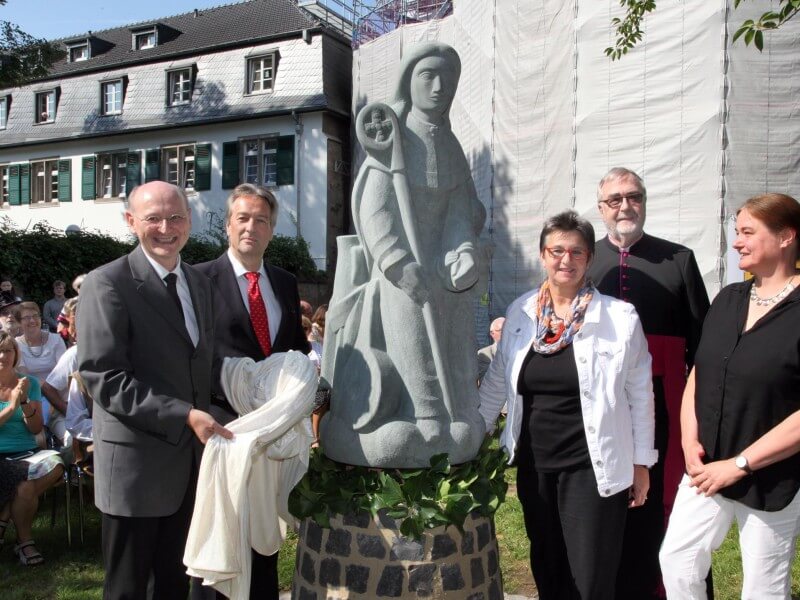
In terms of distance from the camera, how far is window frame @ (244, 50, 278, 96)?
71.8 feet

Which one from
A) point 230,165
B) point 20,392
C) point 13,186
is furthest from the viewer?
point 13,186

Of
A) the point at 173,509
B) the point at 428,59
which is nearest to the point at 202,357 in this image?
the point at 173,509

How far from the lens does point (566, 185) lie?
41.7 feet

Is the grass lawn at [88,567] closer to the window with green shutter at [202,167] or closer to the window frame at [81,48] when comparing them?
the window with green shutter at [202,167]

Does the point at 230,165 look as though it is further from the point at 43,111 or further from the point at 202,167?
the point at 43,111

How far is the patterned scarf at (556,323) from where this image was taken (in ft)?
9.37

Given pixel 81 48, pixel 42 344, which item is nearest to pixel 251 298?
pixel 42 344

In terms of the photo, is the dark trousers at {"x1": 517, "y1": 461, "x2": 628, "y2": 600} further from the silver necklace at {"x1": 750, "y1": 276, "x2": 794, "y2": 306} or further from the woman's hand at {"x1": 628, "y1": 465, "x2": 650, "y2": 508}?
the silver necklace at {"x1": 750, "y1": 276, "x2": 794, "y2": 306}

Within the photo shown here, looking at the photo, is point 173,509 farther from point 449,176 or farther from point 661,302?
point 661,302

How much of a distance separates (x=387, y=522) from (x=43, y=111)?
90.3 ft

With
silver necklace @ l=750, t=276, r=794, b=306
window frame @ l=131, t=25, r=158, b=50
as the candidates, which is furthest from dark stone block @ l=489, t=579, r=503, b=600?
window frame @ l=131, t=25, r=158, b=50

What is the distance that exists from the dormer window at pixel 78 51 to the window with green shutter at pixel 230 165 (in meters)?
9.77

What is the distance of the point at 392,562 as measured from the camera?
9.98 feet

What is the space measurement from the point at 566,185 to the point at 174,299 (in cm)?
1078
